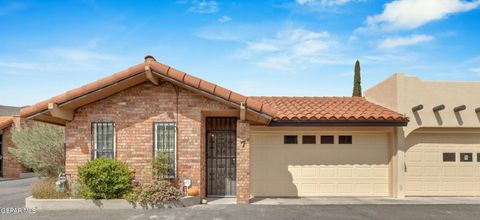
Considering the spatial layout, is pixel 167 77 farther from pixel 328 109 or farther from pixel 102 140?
pixel 328 109

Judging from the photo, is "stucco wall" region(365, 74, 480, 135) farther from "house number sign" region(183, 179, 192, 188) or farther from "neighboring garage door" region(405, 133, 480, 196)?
"house number sign" region(183, 179, 192, 188)

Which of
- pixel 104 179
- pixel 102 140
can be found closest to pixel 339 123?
pixel 104 179

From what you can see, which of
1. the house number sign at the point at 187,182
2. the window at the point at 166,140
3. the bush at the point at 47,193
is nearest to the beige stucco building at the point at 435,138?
the house number sign at the point at 187,182

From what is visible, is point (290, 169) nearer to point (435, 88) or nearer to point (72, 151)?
point (435, 88)

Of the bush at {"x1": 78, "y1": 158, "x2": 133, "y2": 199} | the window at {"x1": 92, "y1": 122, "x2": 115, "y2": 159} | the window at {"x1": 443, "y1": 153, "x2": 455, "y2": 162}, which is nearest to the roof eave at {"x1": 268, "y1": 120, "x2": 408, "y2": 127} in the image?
the window at {"x1": 443, "y1": 153, "x2": 455, "y2": 162}

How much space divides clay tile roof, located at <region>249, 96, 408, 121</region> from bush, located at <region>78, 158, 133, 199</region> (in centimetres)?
469

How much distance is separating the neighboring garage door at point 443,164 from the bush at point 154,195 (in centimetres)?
794

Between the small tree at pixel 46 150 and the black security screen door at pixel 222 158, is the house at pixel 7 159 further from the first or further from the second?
the black security screen door at pixel 222 158

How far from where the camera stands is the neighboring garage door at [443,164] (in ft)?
37.2

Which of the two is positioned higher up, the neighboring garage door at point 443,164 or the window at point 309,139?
the window at point 309,139

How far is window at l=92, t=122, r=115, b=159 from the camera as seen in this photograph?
973cm

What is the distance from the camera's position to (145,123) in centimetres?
965

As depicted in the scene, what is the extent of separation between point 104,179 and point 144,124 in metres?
1.86

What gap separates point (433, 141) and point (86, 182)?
443 inches
